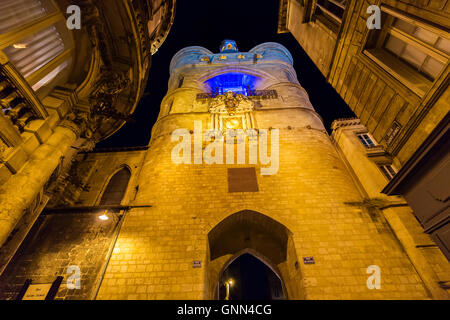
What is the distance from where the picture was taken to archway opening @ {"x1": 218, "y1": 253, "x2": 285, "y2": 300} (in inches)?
706

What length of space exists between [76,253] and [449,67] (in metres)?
9.36

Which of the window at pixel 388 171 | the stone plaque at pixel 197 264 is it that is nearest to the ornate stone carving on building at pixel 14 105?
the stone plaque at pixel 197 264

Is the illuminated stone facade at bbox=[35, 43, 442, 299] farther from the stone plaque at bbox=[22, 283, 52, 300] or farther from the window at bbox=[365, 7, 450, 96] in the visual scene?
the window at bbox=[365, 7, 450, 96]

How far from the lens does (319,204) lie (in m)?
6.79

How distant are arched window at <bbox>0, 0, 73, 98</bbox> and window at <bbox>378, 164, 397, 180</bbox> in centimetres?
1264

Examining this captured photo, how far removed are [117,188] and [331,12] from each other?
1014 centimetres

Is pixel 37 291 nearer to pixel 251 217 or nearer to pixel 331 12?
pixel 251 217

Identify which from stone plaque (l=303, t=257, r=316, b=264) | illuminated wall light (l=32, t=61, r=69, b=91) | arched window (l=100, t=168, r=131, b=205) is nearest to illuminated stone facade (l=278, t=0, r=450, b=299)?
stone plaque (l=303, t=257, r=316, b=264)

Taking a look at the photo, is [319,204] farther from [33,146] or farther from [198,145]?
[33,146]

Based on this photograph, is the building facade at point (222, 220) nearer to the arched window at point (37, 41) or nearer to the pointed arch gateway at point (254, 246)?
the pointed arch gateway at point (254, 246)

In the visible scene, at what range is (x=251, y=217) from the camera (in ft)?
23.2

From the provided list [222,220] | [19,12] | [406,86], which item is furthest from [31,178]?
[406,86]

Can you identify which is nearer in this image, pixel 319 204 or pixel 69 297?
pixel 69 297
